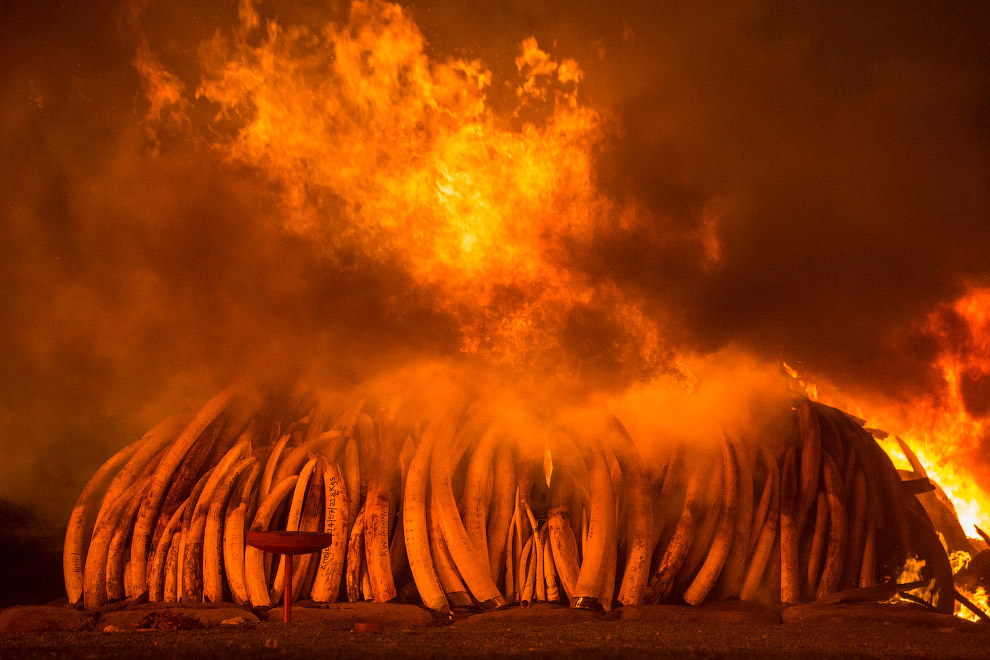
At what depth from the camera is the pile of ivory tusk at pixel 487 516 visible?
8.01 metres

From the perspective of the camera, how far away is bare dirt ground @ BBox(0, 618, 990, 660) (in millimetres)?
4488

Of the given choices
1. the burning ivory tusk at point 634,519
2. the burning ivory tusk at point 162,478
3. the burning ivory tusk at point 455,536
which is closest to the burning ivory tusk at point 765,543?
the burning ivory tusk at point 634,519

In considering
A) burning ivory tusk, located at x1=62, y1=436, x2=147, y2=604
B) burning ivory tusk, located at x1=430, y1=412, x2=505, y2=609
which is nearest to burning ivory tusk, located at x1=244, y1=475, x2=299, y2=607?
burning ivory tusk, located at x1=430, y1=412, x2=505, y2=609

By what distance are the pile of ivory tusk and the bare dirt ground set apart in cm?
137

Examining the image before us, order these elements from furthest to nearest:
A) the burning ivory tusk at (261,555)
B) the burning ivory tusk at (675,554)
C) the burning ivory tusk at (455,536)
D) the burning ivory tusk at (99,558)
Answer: the burning ivory tusk at (99,558)
the burning ivory tusk at (675,554)
the burning ivory tusk at (261,555)
the burning ivory tusk at (455,536)

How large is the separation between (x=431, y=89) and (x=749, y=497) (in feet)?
19.1

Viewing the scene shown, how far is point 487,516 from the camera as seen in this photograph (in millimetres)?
8617

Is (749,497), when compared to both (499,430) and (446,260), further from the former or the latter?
(446,260)

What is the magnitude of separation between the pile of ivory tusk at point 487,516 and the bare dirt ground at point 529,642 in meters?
1.37

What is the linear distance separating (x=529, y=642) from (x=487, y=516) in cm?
346

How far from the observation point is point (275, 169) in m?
9.65

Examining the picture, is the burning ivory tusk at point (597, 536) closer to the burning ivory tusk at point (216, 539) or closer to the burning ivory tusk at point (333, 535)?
the burning ivory tusk at point (333, 535)

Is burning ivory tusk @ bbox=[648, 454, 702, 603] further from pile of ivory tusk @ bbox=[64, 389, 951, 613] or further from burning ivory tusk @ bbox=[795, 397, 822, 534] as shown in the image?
burning ivory tusk @ bbox=[795, 397, 822, 534]

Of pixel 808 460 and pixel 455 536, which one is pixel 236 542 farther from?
pixel 808 460
